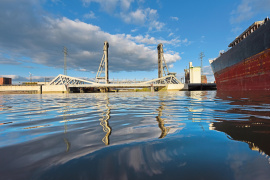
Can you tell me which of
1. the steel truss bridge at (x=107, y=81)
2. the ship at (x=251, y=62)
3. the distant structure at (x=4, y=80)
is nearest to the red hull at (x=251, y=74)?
the ship at (x=251, y=62)

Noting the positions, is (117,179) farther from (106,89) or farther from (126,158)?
(106,89)

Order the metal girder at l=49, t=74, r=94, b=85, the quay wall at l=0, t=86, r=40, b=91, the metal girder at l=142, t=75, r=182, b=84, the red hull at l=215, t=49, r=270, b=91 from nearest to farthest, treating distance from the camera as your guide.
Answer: the red hull at l=215, t=49, r=270, b=91
the quay wall at l=0, t=86, r=40, b=91
the metal girder at l=49, t=74, r=94, b=85
the metal girder at l=142, t=75, r=182, b=84

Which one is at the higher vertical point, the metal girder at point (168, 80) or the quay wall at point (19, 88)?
the metal girder at point (168, 80)

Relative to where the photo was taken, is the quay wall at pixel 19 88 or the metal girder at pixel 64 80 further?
the metal girder at pixel 64 80

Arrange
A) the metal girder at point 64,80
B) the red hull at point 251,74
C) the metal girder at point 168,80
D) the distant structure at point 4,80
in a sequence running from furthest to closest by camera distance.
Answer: the distant structure at point 4,80 → the metal girder at point 168,80 → the metal girder at point 64,80 → the red hull at point 251,74

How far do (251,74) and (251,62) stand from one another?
126 centimetres

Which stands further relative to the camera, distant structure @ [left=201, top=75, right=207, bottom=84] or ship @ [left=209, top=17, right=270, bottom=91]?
distant structure @ [left=201, top=75, right=207, bottom=84]

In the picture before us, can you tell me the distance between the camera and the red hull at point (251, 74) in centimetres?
1300

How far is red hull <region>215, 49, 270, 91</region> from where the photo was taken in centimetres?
1300

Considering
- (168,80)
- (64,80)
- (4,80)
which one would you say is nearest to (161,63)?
(168,80)

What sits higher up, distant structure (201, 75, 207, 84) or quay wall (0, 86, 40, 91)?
distant structure (201, 75, 207, 84)

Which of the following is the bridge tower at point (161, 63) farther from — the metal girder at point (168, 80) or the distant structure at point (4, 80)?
the distant structure at point (4, 80)

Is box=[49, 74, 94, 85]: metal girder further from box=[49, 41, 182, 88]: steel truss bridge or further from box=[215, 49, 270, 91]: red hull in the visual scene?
box=[215, 49, 270, 91]: red hull

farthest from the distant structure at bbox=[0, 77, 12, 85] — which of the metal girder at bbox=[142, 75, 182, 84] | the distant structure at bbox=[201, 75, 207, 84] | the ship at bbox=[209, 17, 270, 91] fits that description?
the distant structure at bbox=[201, 75, 207, 84]
